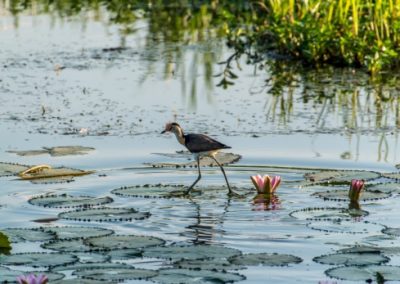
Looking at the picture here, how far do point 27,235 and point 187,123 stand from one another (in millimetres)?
4437

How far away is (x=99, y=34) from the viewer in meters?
18.5

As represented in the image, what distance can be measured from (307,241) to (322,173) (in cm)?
218

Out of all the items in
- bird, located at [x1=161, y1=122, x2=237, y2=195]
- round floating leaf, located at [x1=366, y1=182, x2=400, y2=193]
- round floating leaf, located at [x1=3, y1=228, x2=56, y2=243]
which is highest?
bird, located at [x1=161, y1=122, x2=237, y2=195]

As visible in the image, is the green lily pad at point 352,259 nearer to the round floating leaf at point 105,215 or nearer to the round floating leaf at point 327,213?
the round floating leaf at point 327,213

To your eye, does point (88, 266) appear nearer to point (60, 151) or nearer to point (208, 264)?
point (208, 264)

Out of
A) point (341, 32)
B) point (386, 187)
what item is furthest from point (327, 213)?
point (341, 32)

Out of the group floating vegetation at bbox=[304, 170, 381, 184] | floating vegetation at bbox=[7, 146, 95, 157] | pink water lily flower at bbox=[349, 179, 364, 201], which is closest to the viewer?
pink water lily flower at bbox=[349, 179, 364, 201]

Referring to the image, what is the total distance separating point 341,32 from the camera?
52.3ft

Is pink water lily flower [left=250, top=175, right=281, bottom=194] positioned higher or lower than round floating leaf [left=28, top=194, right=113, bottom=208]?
higher

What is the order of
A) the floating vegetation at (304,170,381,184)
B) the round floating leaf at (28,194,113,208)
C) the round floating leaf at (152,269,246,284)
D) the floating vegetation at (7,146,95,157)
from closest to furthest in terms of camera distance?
the round floating leaf at (152,269,246,284), the round floating leaf at (28,194,113,208), the floating vegetation at (304,170,381,184), the floating vegetation at (7,146,95,157)

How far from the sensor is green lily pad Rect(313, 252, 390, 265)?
26.1ft

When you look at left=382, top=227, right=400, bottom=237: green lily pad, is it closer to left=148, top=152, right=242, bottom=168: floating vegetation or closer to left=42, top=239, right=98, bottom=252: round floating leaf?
left=42, top=239, right=98, bottom=252: round floating leaf

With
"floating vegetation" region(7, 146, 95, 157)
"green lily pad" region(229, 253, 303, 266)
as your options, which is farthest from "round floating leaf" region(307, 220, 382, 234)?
"floating vegetation" region(7, 146, 95, 157)

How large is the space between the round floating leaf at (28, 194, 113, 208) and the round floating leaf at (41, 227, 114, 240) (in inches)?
33.0
